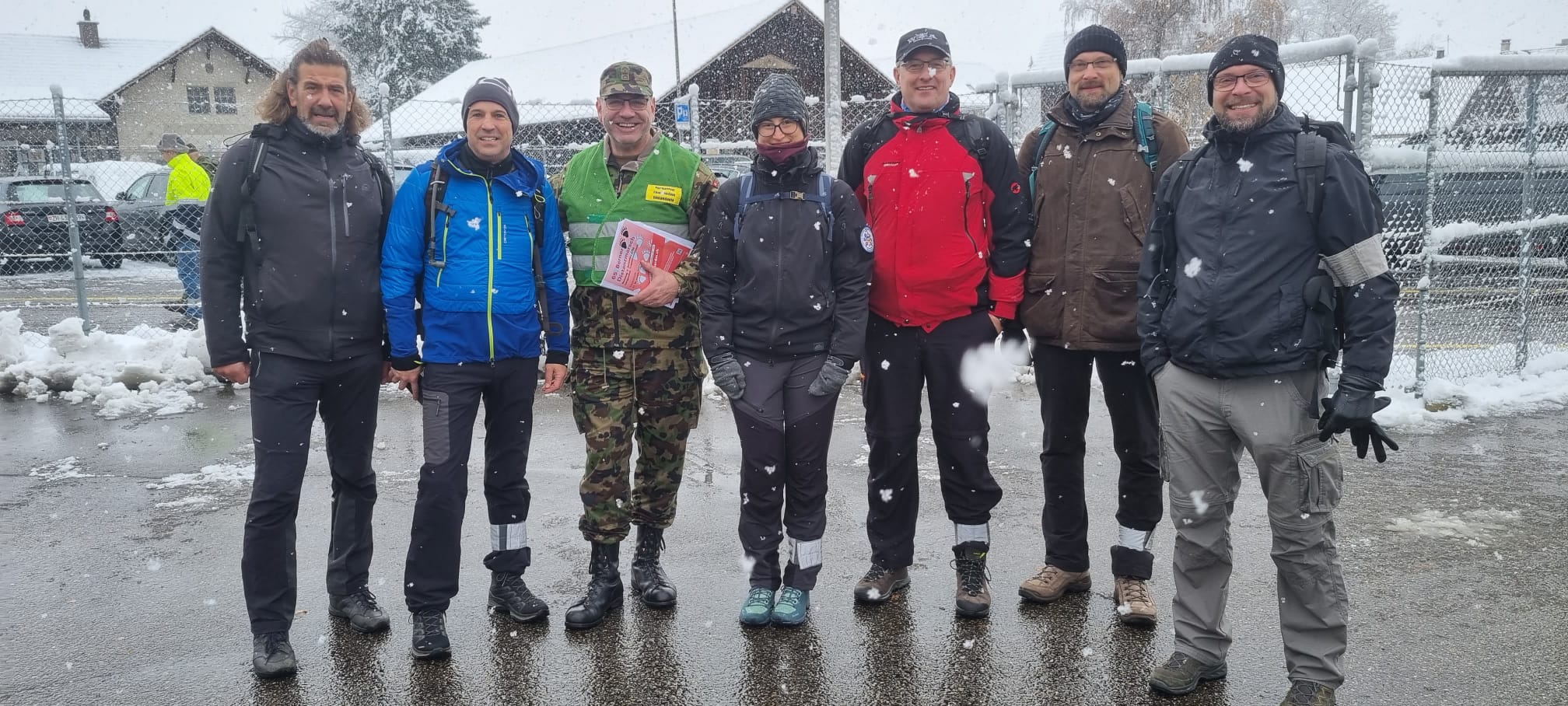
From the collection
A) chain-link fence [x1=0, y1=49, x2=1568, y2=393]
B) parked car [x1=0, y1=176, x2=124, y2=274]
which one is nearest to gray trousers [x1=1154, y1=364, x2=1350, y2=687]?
chain-link fence [x1=0, y1=49, x2=1568, y2=393]

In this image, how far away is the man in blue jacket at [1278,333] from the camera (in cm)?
300

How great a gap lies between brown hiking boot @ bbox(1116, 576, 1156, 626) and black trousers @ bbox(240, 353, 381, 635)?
2823mm

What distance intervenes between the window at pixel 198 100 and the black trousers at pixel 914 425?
44181 millimetres

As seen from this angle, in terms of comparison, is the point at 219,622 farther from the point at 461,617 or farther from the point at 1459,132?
the point at 1459,132

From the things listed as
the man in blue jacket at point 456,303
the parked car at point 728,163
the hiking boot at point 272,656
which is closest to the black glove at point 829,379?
the man in blue jacket at point 456,303

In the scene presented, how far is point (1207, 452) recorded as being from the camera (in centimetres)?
332

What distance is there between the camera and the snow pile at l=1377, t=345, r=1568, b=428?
21.8 ft

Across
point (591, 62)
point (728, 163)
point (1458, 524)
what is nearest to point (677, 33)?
point (591, 62)

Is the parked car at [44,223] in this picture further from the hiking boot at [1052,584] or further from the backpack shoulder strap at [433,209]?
the hiking boot at [1052,584]

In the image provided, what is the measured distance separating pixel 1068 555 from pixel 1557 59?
5.60 m

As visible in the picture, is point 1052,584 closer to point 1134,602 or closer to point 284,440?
point 1134,602

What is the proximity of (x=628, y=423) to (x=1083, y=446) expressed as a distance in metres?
1.74

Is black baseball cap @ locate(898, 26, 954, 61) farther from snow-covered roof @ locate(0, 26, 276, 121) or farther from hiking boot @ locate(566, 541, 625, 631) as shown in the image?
snow-covered roof @ locate(0, 26, 276, 121)

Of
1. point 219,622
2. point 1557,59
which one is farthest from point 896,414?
point 1557,59
